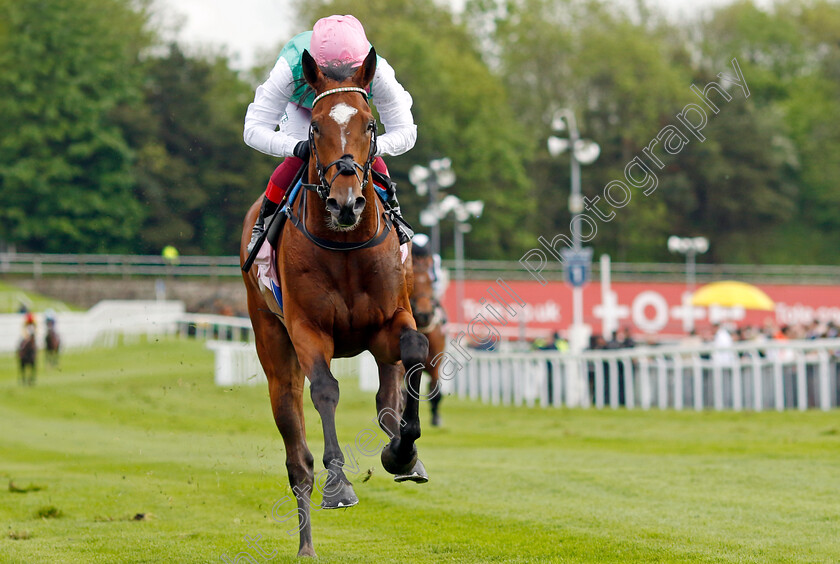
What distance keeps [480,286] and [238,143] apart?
999 centimetres

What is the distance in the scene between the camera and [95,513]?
827 cm

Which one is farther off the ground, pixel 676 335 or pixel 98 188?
pixel 98 188

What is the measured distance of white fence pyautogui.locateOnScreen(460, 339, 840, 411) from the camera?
1702 cm

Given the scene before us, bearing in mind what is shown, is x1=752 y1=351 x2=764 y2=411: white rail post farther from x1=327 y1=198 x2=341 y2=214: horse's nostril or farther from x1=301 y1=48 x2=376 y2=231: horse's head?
x1=327 y1=198 x2=341 y2=214: horse's nostril

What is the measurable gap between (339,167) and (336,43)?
100 cm

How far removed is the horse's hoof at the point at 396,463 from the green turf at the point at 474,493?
58 cm

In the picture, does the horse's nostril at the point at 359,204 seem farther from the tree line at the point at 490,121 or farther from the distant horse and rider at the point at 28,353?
the tree line at the point at 490,121

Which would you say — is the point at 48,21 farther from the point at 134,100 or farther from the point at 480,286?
the point at 480,286

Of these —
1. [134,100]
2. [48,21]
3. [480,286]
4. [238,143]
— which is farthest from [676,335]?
[48,21]

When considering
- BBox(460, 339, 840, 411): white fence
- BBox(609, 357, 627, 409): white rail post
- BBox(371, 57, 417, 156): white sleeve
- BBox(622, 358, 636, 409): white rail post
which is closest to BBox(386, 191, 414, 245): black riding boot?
BBox(371, 57, 417, 156): white sleeve

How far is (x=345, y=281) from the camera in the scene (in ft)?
19.4

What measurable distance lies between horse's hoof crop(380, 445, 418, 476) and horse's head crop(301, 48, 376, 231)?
4.13 ft

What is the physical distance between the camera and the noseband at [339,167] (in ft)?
17.6

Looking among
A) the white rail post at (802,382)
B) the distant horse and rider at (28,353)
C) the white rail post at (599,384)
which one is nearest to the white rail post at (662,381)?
the white rail post at (599,384)
